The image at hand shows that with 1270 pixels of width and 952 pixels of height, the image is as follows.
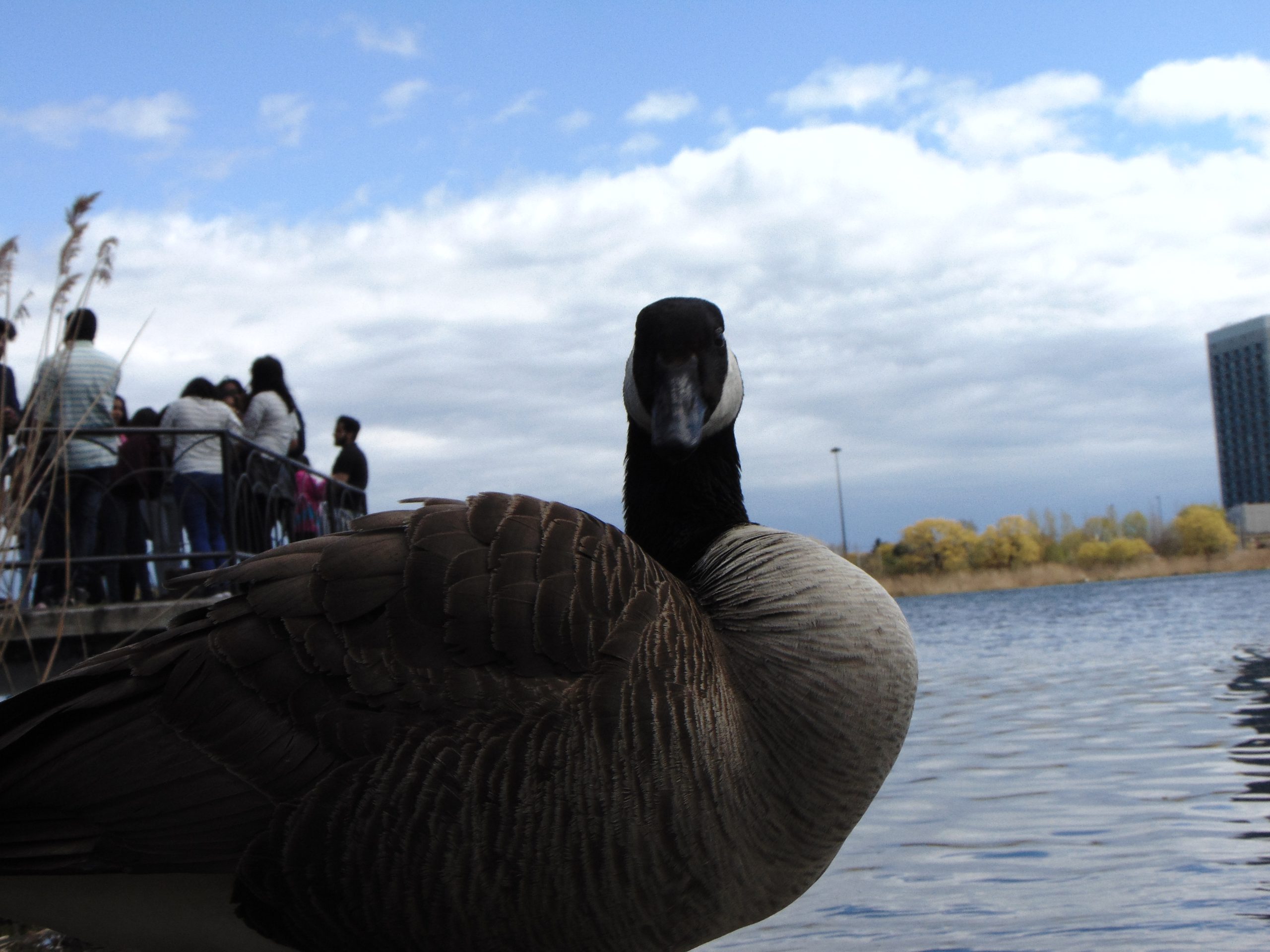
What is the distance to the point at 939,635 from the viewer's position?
3322 cm

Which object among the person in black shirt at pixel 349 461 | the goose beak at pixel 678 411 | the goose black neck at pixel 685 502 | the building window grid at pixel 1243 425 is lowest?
the goose black neck at pixel 685 502

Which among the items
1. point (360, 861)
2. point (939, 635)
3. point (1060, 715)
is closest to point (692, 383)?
point (360, 861)

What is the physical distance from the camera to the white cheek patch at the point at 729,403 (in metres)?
3.79

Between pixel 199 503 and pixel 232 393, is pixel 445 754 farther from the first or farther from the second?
pixel 232 393

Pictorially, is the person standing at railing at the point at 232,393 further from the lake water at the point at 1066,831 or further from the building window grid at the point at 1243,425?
the building window grid at the point at 1243,425

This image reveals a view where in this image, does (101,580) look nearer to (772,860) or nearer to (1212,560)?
(772,860)

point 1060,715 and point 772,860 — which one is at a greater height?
point 772,860

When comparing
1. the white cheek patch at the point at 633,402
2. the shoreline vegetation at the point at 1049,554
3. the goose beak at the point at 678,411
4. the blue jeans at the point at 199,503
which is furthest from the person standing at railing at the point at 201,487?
the shoreline vegetation at the point at 1049,554

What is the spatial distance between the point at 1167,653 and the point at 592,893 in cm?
1828

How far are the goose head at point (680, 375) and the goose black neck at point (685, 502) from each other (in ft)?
0.31

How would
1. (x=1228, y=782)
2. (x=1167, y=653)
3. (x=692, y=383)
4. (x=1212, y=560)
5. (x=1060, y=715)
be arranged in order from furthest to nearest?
(x=1212, y=560)
(x=1167, y=653)
(x=1060, y=715)
(x=1228, y=782)
(x=692, y=383)

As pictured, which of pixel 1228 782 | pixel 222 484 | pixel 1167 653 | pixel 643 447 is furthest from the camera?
pixel 1167 653

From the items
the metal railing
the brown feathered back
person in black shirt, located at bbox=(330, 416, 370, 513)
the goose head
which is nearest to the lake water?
the brown feathered back

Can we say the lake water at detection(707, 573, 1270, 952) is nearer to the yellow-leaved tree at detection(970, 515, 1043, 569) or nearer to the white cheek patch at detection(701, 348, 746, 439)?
the white cheek patch at detection(701, 348, 746, 439)
